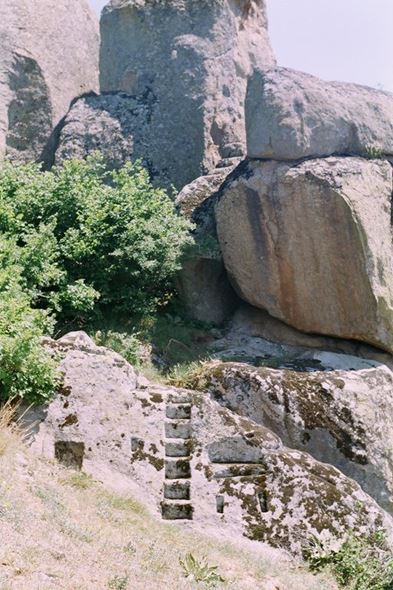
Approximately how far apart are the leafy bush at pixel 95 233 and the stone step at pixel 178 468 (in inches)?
146

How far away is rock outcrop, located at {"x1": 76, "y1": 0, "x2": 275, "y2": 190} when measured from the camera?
61.8ft

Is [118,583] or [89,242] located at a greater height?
[89,242]

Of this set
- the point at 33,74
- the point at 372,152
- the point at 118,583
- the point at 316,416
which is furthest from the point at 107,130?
the point at 118,583

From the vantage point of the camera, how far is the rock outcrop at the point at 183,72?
1883cm

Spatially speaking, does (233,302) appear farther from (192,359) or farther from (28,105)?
(28,105)

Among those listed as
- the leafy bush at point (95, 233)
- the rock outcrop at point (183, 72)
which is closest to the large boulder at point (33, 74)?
the rock outcrop at point (183, 72)

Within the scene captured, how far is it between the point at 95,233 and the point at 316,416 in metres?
4.88

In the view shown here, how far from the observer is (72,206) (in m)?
14.6

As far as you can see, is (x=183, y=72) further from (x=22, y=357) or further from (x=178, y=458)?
(x=178, y=458)

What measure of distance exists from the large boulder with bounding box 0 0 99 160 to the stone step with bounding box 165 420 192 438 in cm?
1044

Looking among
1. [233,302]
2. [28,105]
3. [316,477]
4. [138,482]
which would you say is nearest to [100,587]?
[138,482]

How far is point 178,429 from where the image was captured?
11055 mm

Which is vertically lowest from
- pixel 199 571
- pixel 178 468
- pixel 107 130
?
pixel 199 571

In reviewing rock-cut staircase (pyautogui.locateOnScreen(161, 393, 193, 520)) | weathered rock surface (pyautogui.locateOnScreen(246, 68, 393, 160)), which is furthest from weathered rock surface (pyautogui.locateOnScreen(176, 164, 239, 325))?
rock-cut staircase (pyautogui.locateOnScreen(161, 393, 193, 520))
